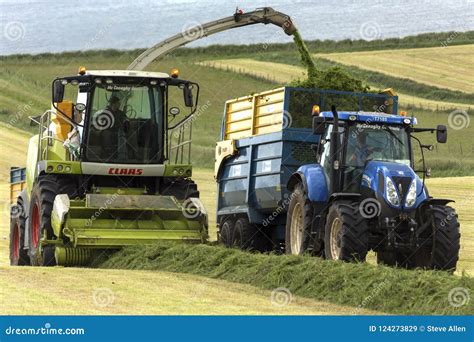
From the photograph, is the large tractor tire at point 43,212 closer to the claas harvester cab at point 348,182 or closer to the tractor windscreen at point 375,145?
the claas harvester cab at point 348,182

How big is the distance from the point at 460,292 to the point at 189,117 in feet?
21.4

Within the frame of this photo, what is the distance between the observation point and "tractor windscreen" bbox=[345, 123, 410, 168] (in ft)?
45.7

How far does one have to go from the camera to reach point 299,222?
14.7 m

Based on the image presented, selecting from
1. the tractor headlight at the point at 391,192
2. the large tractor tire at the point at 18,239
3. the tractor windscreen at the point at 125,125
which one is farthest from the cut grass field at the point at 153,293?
the large tractor tire at the point at 18,239

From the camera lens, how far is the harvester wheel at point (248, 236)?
56.7ft

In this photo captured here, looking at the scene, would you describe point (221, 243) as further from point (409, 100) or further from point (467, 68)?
point (467, 68)

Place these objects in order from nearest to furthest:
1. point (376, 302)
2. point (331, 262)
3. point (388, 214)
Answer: point (376, 302) < point (331, 262) < point (388, 214)

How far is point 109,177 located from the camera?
53.9ft

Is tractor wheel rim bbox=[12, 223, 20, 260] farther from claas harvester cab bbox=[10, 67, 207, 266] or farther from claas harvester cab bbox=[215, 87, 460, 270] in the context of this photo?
claas harvester cab bbox=[215, 87, 460, 270]

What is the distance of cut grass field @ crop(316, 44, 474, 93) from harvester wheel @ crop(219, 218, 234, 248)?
3299cm

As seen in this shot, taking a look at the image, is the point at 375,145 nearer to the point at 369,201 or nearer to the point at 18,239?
the point at 369,201

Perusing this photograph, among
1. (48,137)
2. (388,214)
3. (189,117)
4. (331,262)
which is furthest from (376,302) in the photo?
(48,137)

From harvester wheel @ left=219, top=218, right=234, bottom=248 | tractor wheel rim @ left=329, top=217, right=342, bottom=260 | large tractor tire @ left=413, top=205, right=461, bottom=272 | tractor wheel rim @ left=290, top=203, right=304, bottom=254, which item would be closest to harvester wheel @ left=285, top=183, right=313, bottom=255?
tractor wheel rim @ left=290, top=203, right=304, bottom=254

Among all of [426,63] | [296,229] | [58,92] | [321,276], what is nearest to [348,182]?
[296,229]
